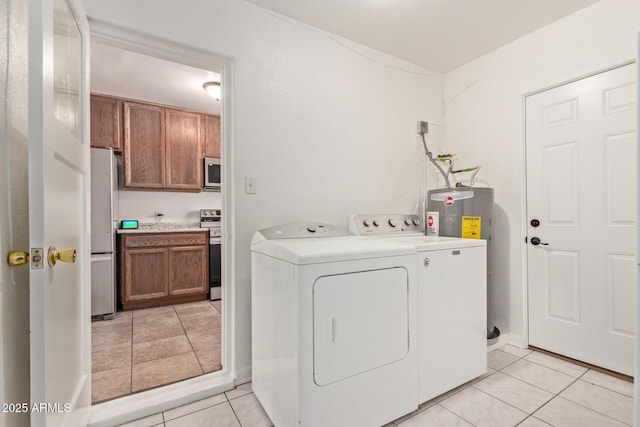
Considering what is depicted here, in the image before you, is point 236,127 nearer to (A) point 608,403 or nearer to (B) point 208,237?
(B) point 208,237

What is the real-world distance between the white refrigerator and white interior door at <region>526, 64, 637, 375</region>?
12.9ft

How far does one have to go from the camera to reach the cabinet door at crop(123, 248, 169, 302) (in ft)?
10.3

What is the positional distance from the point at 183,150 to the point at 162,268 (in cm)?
150

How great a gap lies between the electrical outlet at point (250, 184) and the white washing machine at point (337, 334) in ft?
1.49

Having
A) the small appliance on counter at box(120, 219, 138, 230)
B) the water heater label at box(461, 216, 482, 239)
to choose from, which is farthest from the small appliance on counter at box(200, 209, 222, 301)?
the water heater label at box(461, 216, 482, 239)

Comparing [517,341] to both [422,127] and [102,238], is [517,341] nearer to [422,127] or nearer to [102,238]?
[422,127]

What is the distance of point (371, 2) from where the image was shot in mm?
1905

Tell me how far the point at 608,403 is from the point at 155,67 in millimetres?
4138

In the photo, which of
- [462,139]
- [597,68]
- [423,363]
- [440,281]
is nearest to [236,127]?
[440,281]

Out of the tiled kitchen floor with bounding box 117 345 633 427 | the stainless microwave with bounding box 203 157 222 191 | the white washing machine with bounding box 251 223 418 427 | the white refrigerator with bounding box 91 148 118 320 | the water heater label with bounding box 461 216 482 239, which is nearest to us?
the white washing machine with bounding box 251 223 418 427

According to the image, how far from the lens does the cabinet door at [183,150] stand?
360 centimetres

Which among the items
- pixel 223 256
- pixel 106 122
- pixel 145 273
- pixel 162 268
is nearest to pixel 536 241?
pixel 223 256

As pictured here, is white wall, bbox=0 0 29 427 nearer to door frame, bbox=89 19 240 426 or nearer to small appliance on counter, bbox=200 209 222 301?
door frame, bbox=89 19 240 426

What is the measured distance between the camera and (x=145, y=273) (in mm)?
3234
